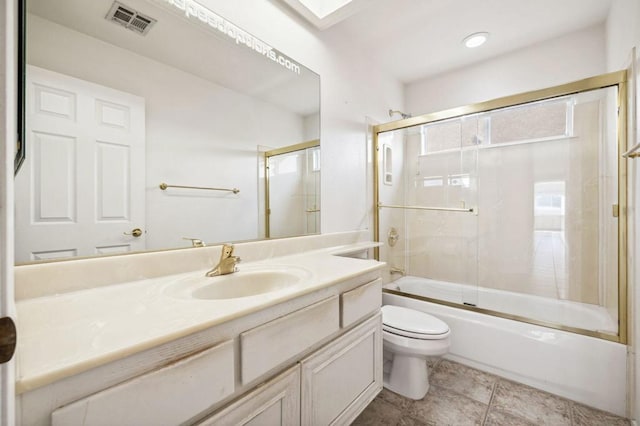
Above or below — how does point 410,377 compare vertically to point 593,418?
above

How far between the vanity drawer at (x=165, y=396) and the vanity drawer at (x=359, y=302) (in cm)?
49

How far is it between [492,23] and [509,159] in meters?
1.04

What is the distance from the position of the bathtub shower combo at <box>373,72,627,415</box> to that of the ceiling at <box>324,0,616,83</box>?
605mm

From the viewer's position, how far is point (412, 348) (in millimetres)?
1462

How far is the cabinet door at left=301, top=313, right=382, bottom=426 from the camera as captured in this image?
0.87 meters

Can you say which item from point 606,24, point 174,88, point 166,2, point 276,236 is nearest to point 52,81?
point 174,88

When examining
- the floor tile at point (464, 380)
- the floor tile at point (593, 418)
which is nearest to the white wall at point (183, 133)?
the floor tile at point (464, 380)

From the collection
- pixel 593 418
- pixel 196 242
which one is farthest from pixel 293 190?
pixel 593 418

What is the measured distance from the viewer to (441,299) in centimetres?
209

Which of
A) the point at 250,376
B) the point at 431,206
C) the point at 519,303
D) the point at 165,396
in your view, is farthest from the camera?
the point at 431,206

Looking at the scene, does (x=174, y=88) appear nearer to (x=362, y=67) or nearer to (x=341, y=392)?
(x=341, y=392)

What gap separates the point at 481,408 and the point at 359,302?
1035 mm

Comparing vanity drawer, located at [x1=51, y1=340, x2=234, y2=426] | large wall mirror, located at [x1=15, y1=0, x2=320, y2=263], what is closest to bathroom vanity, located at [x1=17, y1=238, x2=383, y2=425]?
vanity drawer, located at [x1=51, y1=340, x2=234, y2=426]

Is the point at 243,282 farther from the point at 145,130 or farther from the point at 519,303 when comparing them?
the point at 519,303
